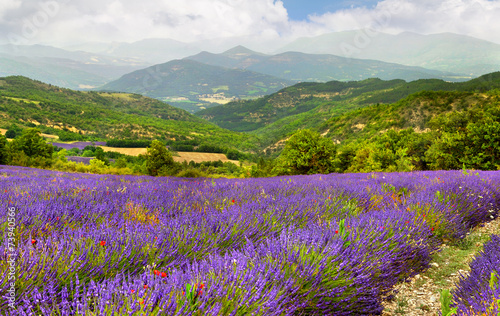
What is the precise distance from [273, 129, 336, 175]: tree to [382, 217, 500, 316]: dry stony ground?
1327 centimetres

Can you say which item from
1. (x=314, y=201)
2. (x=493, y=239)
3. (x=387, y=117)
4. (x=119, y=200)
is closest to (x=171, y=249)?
(x=119, y=200)

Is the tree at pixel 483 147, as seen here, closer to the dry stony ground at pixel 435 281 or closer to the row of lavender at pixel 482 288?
the dry stony ground at pixel 435 281

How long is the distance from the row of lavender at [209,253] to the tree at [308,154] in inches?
514

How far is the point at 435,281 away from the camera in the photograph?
2.51 meters

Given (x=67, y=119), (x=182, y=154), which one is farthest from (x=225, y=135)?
(x=182, y=154)

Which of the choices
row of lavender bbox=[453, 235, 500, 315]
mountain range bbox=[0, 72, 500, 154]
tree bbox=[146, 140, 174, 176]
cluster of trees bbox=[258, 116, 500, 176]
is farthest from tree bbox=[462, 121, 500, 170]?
mountain range bbox=[0, 72, 500, 154]

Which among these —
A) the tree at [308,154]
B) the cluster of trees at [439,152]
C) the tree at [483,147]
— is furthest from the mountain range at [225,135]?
the tree at [308,154]

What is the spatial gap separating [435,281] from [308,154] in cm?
1439

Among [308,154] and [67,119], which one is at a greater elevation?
[308,154]

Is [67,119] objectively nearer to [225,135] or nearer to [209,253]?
[225,135]

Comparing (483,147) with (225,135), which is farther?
(225,135)

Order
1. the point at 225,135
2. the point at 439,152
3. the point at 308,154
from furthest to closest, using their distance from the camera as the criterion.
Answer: the point at 225,135, the point at 308,154, the point at 439,152

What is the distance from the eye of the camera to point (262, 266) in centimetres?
162

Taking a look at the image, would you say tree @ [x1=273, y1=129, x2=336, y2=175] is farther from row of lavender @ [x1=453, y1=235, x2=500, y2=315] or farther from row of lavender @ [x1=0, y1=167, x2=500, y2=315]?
row of lavender @ [x1=453, y1=235, x2=500, y2=315]
